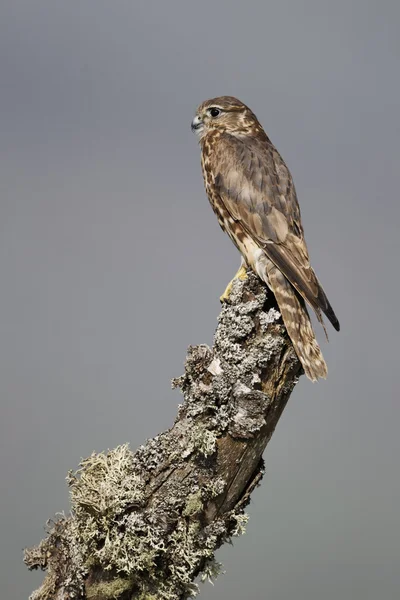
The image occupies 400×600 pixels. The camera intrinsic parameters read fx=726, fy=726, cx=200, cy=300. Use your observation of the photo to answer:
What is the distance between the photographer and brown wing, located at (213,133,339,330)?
336 cm

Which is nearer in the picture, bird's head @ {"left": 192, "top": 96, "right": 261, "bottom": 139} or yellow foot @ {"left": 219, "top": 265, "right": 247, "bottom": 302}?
yellow foot @ {"left": 219, "top": 265, "right": 247, "bottom": 302}

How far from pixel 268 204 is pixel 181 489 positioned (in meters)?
1.71

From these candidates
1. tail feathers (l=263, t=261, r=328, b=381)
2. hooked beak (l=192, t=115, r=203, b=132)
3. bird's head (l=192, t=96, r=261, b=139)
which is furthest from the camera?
hooked beak (l=192, t=115, r=203, b=132)

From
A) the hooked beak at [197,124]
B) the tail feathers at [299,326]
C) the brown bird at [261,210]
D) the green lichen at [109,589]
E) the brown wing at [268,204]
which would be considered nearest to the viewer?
the green lichen at [109,589]

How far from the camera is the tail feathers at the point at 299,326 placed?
9.47ft

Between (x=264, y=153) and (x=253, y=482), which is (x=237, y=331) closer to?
A: (x=253, y=482)

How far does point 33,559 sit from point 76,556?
203mm

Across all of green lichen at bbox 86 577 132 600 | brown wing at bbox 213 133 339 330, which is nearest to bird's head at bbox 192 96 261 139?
brown wing at bbox 213 133 339 330

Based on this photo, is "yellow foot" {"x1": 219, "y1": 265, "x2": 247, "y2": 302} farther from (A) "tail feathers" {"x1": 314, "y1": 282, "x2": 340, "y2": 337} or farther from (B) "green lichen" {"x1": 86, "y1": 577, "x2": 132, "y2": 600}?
(B) "green lichen" {"x1": 86, "y1": 577, "x2": 132, "y2": 600}

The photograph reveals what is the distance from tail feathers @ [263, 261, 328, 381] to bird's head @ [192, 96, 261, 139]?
5.01 feet

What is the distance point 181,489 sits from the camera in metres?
2.62

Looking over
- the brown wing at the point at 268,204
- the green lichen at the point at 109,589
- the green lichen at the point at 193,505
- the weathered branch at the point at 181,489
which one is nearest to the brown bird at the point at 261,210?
the brown wing at the point at 268,204

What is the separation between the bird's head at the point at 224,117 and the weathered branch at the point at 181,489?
2.06 m

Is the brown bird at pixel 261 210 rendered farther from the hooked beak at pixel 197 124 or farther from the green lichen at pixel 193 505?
the green lichen at pixel 193 505
